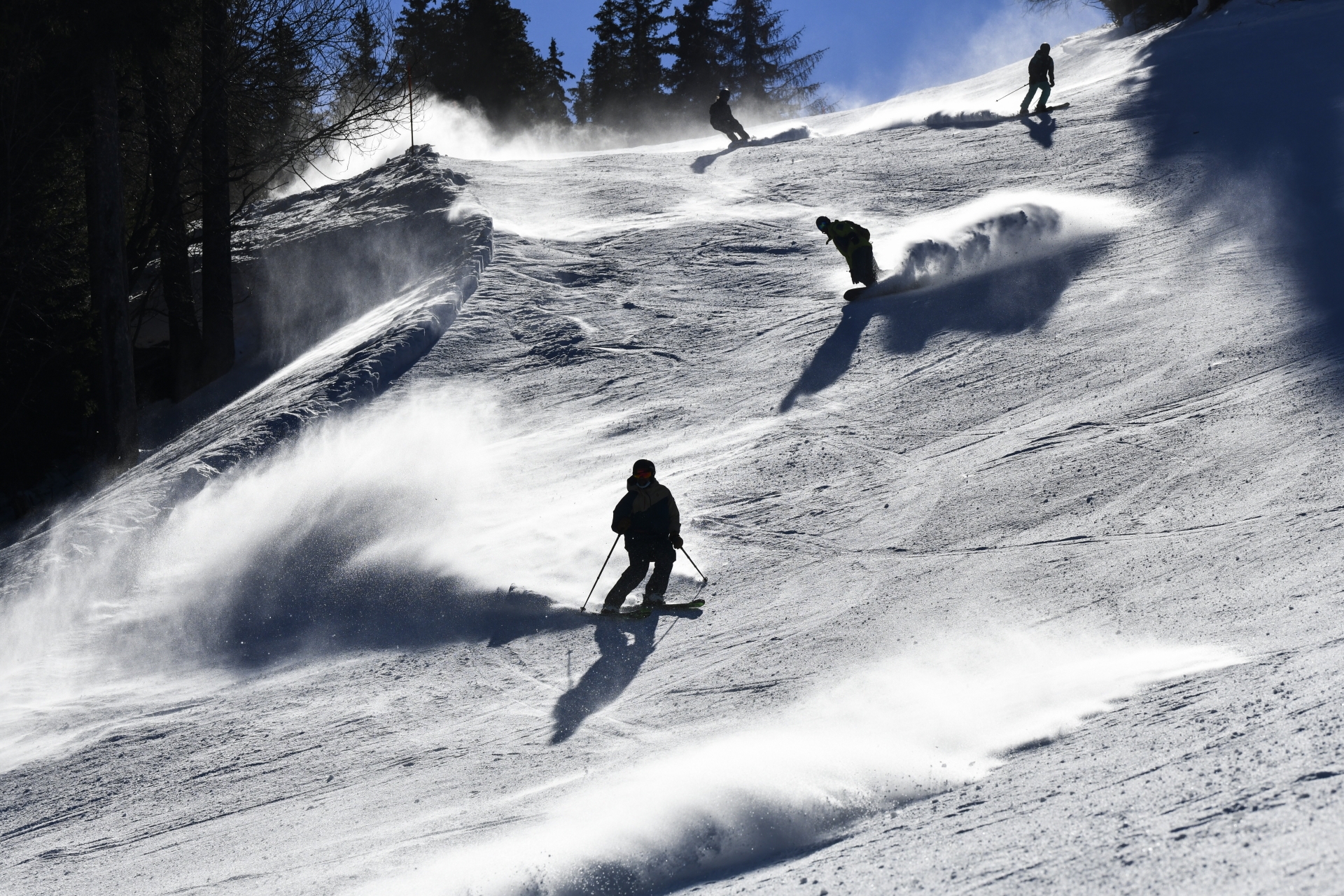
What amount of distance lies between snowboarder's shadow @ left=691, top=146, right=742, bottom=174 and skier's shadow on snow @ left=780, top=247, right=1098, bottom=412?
9567mm

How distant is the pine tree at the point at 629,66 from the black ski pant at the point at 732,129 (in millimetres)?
28037

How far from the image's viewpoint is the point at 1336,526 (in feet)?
23.8

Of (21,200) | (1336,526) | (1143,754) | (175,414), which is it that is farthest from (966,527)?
(21,200)

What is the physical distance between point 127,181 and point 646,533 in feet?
60.0

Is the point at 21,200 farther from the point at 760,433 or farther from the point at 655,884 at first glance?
the point at 655,884

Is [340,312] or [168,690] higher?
[340,312]

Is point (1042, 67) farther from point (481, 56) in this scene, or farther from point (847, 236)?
point (481, 56)

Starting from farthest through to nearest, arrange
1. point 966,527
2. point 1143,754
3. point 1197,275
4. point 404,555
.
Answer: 1. point 1197,275
2. point 404,555
3. point 966,527
4. point 1143,754

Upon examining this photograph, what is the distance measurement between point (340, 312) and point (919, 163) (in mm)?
11537

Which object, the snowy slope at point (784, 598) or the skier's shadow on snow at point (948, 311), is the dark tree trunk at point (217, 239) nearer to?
the snowy slope at point (784, 598)

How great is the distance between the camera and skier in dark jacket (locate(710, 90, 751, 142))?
25078 mm

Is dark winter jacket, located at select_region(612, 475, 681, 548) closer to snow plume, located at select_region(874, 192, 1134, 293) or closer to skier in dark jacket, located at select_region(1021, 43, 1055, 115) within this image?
snow plume, located at select_region(874, 192, 1134, 293)

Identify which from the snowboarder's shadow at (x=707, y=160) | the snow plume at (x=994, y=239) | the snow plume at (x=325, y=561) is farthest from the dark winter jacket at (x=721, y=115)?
the snow plume at (x=325, y=561)

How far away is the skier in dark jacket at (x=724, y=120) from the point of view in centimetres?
2508
